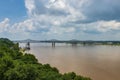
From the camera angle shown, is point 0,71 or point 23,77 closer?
point 23,77

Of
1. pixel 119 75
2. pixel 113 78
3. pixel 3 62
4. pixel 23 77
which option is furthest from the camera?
pixel 119 75

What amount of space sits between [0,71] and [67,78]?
7.61m

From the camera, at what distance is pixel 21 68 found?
29.3 metres

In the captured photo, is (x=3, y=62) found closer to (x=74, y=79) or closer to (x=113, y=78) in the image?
(x=74, y=79)

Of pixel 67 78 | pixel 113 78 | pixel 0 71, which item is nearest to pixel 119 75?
pixel 113 78

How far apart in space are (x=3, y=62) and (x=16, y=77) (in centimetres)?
559

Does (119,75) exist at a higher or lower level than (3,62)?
lower

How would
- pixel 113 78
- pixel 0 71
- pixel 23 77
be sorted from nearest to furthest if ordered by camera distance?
1. pixel 23 77
2. pixel 0 71
3. pixel 113 78

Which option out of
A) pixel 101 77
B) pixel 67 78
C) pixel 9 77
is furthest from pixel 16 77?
pixel 101 77

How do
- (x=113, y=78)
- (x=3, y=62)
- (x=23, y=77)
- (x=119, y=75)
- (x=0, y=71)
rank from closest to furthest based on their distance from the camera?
1. (x=23, y=77)
2. (x=0, y=71)
3. (x=3, y=62)
4. (x=113, y=78)
5. (x=119, y=75)

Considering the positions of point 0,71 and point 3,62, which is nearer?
point 0,71

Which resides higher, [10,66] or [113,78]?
[10,66]

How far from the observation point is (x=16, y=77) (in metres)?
28.1

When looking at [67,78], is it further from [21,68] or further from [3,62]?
[3,62]
